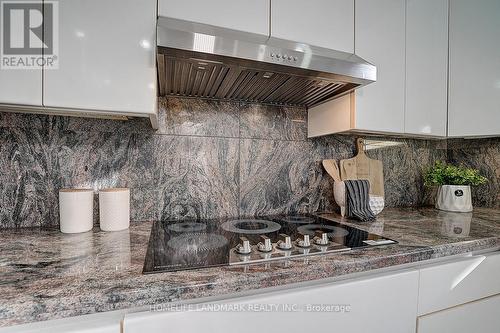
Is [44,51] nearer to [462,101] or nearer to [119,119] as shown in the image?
[119,119]

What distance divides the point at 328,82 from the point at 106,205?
0.99m

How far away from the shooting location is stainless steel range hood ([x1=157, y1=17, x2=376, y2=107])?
0.79 m

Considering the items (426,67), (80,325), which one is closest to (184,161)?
(80,325)

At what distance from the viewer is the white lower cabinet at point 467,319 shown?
83 centimetres

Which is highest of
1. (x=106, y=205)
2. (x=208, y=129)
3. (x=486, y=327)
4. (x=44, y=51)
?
(x=44, y=51)

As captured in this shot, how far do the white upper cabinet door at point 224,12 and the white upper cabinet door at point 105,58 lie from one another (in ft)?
0.23

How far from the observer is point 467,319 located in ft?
→ 2.96

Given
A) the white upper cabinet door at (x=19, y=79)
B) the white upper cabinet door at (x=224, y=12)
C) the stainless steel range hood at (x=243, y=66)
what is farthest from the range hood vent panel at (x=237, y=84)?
the white upper cabinet door at (x=19, y=79)

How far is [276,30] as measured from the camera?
0.99 m

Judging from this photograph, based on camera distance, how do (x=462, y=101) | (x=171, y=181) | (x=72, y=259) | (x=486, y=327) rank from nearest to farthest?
(x=72, y=259) → (x=486, y=327) → (x=171, y=181) → (x=462, y=101)

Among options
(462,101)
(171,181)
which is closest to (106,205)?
(171,181)

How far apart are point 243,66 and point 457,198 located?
148 centimetres

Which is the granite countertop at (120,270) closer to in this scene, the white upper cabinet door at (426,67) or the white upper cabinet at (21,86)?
the white upper cabinet at (21,86)

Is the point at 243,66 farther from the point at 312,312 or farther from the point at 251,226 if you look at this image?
the point at 312,312
